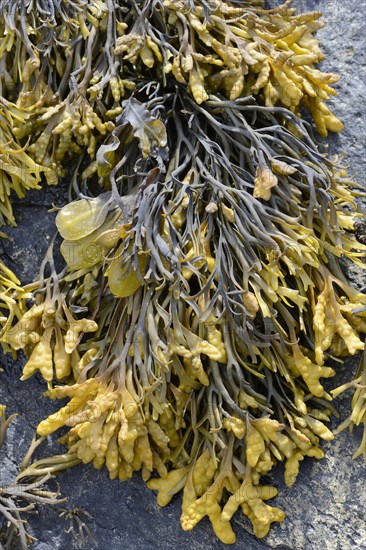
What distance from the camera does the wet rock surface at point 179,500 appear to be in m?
1.99

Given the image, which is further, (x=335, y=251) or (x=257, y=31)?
(x=257, y=31)

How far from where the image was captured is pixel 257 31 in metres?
2.16

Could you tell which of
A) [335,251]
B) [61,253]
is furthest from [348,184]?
[61,253]

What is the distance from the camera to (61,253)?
2.14 meters

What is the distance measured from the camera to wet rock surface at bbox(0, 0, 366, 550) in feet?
6.54

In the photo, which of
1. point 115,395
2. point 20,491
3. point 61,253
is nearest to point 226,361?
point 115,395

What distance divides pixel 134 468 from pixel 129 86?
1134mm

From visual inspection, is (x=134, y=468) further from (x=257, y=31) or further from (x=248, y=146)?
(x=257, y=31)

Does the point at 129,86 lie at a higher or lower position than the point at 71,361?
higher

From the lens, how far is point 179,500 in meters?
2.09

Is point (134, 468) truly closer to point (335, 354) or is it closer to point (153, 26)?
point (335, 354)

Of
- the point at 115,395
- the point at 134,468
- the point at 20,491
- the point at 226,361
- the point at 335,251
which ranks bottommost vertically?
the point at 20,491

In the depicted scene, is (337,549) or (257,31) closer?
(337,549)

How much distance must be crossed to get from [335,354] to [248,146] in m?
0.67
